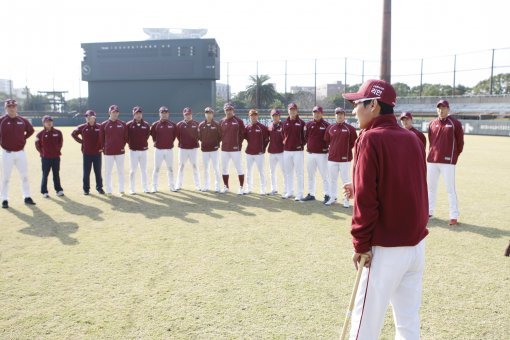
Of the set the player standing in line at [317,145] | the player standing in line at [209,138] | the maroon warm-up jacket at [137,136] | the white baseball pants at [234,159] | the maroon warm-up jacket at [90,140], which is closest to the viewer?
the player standing in line at [317,145]

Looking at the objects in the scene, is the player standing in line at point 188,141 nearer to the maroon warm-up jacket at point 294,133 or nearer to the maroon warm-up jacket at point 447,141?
the maroon warm-up jacket at point 294,133

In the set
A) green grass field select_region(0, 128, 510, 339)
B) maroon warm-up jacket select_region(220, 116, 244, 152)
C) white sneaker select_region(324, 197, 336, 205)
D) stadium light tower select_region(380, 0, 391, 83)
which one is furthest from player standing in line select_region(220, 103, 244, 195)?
stadium light tower select_region(380, 0, 391, 83)

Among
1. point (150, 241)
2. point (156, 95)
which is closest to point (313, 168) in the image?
point (150, 241)

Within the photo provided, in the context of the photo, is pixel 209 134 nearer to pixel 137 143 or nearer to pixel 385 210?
pixel 137 143

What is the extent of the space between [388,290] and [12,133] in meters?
10.0

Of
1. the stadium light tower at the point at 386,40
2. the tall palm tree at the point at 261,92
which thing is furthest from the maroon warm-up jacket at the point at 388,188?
the tall palm tree at the point at 261,92

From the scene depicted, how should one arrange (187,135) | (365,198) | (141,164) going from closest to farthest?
(365,198), (141,164), (187,135)

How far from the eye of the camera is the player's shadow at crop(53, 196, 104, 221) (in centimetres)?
919

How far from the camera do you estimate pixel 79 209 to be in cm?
977

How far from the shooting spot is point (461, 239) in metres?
7.26

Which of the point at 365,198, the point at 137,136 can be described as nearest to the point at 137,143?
the point at 137,136

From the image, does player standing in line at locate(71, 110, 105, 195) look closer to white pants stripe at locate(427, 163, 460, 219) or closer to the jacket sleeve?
white pants stripe at locate(427, 163, 460, 219)

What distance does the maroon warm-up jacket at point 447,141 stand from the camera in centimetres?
828

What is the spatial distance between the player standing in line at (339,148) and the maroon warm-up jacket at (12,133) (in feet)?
25.1
